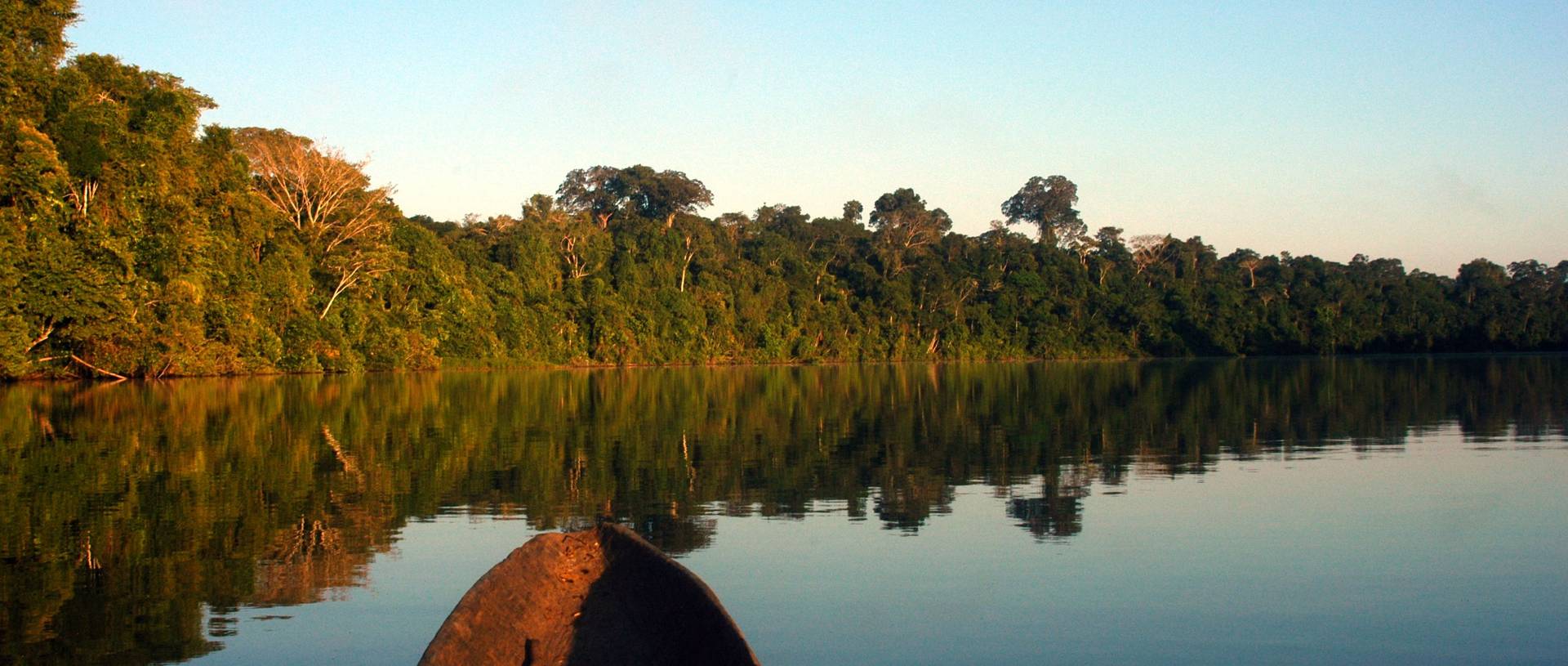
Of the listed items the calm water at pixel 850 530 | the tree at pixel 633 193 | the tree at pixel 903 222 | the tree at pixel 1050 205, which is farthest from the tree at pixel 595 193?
the calm water at pixel 850 530

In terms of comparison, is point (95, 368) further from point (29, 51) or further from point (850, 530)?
point (850, 530)

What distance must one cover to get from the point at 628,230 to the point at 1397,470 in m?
54.0

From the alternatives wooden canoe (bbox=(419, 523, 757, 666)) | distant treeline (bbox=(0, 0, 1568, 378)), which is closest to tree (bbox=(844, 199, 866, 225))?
distant treeline (bbox=(0, 0, 1568, 378))

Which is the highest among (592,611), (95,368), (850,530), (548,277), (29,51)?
(29,51)

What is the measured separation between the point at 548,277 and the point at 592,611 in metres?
54.4

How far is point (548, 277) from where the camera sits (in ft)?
189

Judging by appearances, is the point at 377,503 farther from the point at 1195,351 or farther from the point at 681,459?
the point at 1195,351

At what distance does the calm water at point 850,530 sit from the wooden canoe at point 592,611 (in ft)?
4.34

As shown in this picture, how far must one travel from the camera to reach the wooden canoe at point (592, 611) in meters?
4.12

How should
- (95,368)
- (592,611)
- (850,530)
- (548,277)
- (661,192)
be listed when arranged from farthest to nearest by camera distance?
1. (661,192)
2. (548,277)
3. (95,368)
4. (850,530)
5. (592,611)

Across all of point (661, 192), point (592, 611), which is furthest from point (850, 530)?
point (661, 192)

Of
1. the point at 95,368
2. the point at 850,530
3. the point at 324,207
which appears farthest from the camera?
the point at 324,207

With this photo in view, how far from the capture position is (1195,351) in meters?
74.8

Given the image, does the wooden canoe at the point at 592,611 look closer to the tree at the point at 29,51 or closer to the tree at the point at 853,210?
the tree at the point at 29,51
